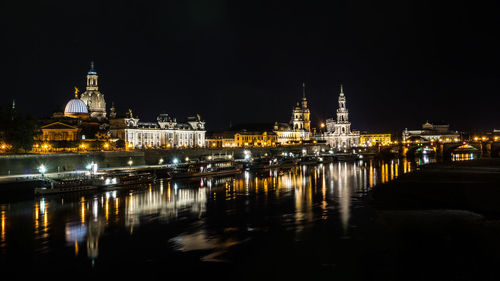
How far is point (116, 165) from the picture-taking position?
7031 cm

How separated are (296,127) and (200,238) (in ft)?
492

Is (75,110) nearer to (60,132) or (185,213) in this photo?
Answer: (60,132)

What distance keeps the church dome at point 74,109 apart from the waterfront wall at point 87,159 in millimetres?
32792

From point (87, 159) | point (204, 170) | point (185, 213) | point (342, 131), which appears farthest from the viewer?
point (342, 131)

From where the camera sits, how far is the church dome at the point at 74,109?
105 metres

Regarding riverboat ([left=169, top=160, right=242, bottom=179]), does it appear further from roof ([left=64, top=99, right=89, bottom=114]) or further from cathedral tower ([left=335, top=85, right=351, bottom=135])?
cathedral tower ([left=335, top=85, right=351, bottom=135])

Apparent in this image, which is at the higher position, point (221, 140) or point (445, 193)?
point (221, 140)

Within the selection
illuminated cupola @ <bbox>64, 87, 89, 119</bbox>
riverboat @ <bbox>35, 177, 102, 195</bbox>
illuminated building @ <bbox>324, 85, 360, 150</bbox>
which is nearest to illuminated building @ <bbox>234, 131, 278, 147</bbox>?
illuminated building @ <bbox>324, 85, 360, 150</bbox>

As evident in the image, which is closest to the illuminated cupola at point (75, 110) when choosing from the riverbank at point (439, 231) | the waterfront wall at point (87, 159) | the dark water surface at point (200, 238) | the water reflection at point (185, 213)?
the waterfront wall at point (87, 159)

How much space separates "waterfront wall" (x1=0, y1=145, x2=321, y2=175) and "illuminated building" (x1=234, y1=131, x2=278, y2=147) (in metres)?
36.3

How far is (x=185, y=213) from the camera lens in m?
32.3

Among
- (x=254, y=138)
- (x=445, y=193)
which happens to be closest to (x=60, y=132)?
(x=445, y=193)

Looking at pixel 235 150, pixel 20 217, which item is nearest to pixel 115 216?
pixel 20 217

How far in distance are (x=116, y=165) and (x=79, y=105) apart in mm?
43421
